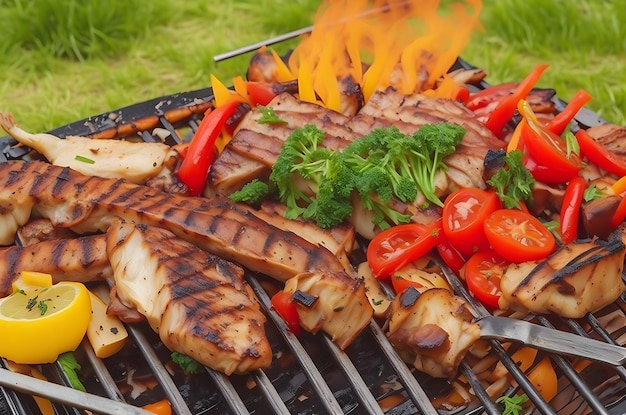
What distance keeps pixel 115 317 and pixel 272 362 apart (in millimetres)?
705

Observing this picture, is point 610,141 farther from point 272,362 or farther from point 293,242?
point 272,362

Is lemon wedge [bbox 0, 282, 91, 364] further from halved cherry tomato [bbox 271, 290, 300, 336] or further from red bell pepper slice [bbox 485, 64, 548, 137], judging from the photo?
red bell pepper slice [bbox 485, 64, 548, 137]

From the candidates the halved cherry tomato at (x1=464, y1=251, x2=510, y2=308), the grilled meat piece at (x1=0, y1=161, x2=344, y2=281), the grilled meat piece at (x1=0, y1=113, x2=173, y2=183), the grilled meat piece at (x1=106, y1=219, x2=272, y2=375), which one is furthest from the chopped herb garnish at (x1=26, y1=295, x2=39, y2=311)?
the halved cherry tomato at (x1=464, y1=251, x2=510, y2=308)

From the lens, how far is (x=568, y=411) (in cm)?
331

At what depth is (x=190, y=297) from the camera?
312 cm

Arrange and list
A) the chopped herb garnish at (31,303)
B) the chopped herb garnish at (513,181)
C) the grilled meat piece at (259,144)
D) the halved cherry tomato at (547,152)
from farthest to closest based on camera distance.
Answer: the grilled meat piece at (259,144)
the halved cherry tomato at (547,152)
the chopped herb garnish at (513,181)
the chopped herb garnish at (31,303)

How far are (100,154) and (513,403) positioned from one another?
93.8 inches

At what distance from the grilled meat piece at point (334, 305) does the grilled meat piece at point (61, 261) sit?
875 mm

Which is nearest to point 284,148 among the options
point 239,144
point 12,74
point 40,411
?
point 239,144

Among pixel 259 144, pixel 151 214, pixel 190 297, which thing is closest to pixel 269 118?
pixel 259 144

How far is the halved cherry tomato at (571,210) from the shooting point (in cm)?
368

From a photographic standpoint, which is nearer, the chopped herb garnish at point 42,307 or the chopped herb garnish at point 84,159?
the chopped herb garnish at point 42,307

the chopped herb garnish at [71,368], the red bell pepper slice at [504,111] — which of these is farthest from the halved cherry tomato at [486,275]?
the chopped herb garnish at [71,368]

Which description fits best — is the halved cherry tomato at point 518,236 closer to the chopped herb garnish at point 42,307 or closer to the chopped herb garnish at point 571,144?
the chopped herb garnish at point 571,144
